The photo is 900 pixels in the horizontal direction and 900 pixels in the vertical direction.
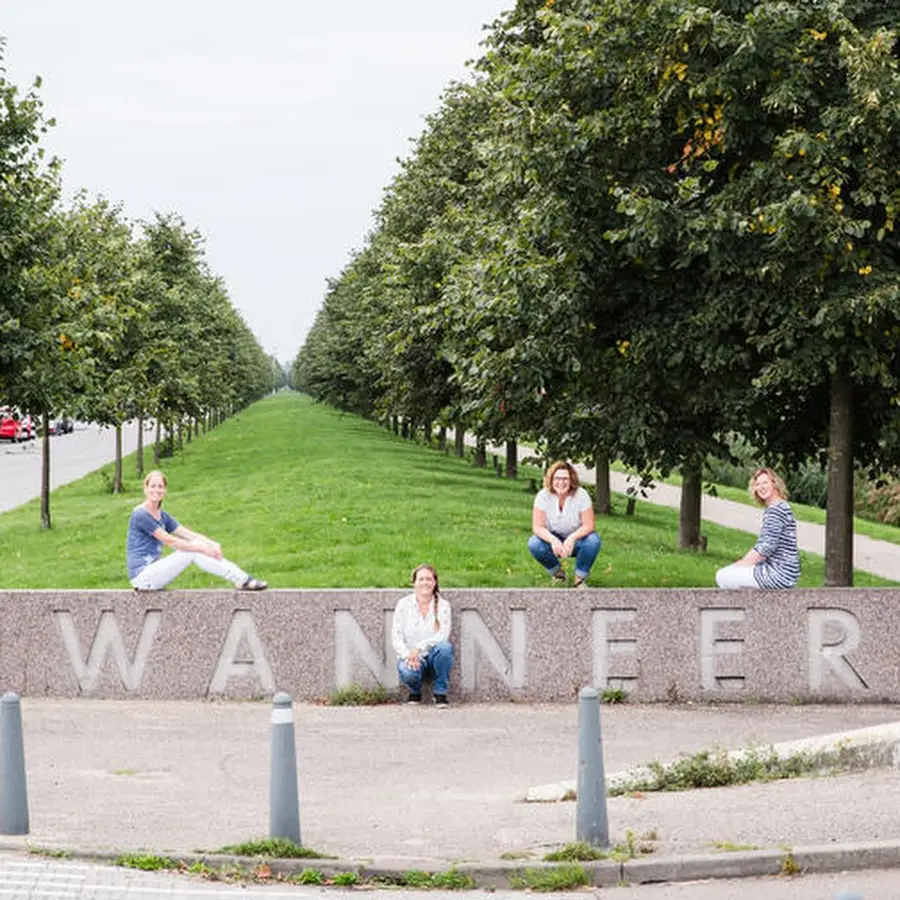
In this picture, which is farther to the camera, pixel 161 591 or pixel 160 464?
pixel 160 464

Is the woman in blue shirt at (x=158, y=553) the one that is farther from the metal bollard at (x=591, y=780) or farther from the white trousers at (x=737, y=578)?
the metal bollard at (x=591, y=780)

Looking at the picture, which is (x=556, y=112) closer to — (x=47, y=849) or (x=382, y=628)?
(x=382, y=628)

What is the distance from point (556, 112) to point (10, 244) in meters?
7.97

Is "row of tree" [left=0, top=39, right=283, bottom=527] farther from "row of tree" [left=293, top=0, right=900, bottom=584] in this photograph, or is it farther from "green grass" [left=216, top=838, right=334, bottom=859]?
"green grass" [left=216, top=838, right=334, bottom=859]

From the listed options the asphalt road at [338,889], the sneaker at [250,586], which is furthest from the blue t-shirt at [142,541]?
the asphalt road at [338,889]

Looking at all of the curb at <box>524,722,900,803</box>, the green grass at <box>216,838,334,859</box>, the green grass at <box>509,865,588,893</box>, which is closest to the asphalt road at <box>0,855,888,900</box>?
the green grass at <box>509,865,588,893</box>

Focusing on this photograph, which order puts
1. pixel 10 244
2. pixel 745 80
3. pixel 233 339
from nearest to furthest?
pixel 745 80
pixel 10 244
pixel 233 339

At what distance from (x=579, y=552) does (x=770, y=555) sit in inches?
76.0

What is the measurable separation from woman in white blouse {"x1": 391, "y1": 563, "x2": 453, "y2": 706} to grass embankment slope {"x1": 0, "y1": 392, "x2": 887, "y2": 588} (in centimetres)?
485

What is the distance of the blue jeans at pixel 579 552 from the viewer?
1411cm

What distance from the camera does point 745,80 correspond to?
46.4ft

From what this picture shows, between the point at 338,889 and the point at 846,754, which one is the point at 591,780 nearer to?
the point at 338,889

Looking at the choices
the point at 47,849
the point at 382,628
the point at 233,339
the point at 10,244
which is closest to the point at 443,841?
the point at 47,849

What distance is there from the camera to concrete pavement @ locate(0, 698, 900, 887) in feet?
25.3
